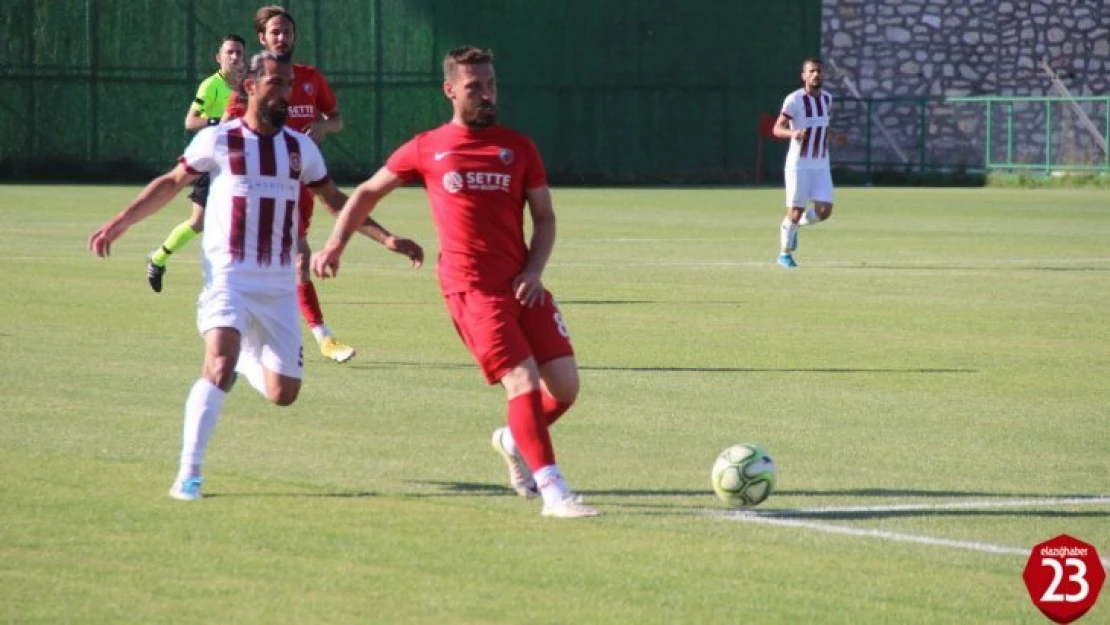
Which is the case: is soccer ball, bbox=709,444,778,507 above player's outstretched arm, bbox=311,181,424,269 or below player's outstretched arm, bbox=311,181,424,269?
below

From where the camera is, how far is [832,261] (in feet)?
80.8

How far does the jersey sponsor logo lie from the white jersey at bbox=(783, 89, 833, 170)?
17368mm

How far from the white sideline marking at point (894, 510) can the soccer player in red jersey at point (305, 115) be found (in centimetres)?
384

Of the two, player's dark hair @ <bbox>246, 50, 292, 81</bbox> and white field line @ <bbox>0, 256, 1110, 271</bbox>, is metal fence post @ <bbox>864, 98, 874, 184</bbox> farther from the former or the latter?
player's dark hair @ <bbox>246, 50, 292, 81</bbox>

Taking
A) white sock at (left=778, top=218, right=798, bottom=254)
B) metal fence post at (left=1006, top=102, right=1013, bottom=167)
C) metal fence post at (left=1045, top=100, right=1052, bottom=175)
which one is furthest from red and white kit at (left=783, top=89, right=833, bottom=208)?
metal fence post at (left=1006, top=102, right=1013, bottom=167)

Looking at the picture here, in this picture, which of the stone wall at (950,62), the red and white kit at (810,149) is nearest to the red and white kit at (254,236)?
the red and white kit at (810,149)

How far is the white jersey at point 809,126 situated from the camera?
26.1 m

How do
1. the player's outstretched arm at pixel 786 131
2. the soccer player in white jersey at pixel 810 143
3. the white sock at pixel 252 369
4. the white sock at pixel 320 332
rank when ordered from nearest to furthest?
the white sock at pixel 252 369 → the white sock at pixel 320 332 → the player's outstretched arm at pixel 786 131 → the soccer player in white jersey at pixel 810 143

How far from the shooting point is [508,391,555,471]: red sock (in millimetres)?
8688

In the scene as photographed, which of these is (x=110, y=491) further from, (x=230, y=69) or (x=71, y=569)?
(x=230, y=69)

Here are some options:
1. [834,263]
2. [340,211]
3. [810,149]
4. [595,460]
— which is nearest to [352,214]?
[340,211]

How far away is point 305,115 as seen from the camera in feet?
52.3

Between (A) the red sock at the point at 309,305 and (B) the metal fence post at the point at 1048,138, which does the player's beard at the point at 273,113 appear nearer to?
(A) the red sock at the point at 309,305

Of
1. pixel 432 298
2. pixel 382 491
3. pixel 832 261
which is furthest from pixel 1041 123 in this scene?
pixel 382 491
